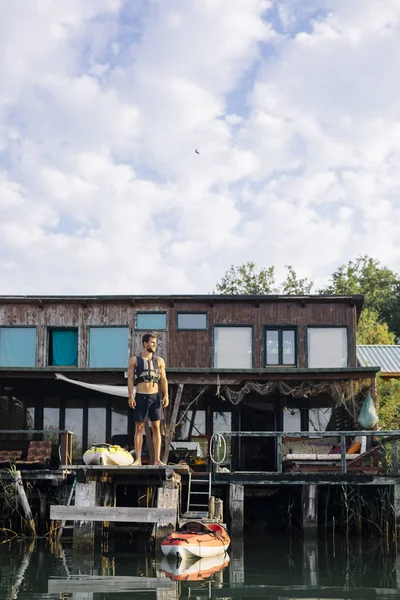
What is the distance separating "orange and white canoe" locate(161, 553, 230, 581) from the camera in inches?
645

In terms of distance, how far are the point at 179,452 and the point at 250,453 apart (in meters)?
3.21

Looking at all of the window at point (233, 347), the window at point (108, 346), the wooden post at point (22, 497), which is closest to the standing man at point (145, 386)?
the wooden post at point (22, 497)

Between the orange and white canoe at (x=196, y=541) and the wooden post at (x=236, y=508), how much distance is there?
3.64 metres

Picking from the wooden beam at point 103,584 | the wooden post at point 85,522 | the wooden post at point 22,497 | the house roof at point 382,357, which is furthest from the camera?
the house roof at point 382,357

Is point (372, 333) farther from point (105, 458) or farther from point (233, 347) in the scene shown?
point (105, 458)

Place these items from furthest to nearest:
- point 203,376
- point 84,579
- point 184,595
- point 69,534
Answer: point 203,376 < point 69,534 < point 84,579 < point 184,595

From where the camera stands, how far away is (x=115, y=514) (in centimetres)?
1923

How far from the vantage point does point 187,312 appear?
2947 cm

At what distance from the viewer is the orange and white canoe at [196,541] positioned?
1741cm

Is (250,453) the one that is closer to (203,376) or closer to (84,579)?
(203,376)

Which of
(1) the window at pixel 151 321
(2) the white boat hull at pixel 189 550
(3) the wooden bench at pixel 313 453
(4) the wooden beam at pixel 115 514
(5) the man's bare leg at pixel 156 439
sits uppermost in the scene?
(1) the window at pixel 151 321

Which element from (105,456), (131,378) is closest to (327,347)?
(105,456)

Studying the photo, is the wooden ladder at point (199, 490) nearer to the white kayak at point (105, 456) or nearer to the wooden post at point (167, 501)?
the wooden post at point (167, 501)

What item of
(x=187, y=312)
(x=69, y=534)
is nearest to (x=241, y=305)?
(x=187, y=312)
